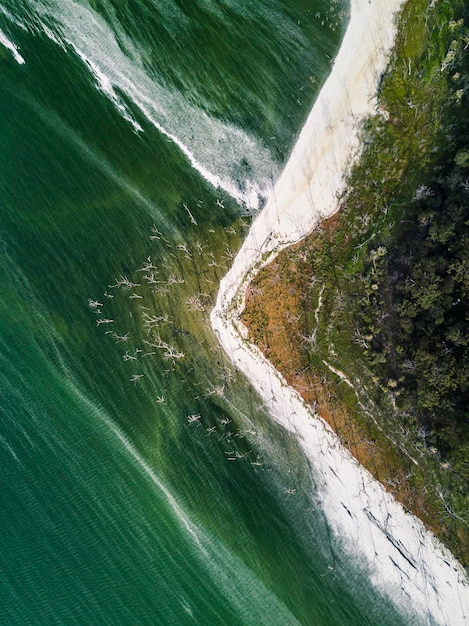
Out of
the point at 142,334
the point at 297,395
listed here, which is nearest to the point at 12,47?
the point at 142,334

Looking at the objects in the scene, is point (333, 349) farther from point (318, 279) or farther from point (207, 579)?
point (207, 579)

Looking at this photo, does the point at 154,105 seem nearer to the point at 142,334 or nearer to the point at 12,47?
the point at 12,47

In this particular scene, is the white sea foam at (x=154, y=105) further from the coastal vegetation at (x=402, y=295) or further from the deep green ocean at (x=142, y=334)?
the coastal vegetation at (x=402, y=295)

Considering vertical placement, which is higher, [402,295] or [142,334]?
[402,295]

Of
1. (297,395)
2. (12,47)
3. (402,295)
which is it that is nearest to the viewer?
(402,295)

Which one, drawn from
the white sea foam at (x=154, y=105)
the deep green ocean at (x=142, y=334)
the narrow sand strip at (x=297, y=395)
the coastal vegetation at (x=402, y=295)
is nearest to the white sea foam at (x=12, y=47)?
the deep green ocean at (x=142, y=334)

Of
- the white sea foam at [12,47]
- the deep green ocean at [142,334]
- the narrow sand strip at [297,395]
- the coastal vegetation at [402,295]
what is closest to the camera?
the coastal vegetation at [402,295]

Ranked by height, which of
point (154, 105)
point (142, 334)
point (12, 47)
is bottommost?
point (142, 334)

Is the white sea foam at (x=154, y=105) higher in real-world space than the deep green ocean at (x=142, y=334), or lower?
higher
